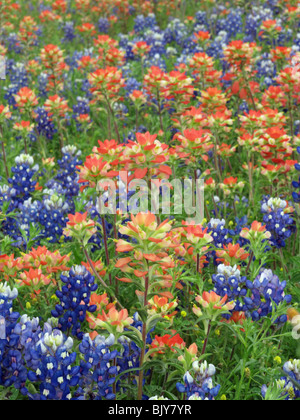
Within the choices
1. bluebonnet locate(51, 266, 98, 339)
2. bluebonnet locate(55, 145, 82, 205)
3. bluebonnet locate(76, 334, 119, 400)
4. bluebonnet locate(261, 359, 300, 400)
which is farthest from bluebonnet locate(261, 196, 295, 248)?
bluebonnet locate(55, 145, 82, 205)

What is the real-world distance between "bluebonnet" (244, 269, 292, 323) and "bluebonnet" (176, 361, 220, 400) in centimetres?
51

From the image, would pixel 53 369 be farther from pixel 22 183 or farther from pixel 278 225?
pixel 22 183

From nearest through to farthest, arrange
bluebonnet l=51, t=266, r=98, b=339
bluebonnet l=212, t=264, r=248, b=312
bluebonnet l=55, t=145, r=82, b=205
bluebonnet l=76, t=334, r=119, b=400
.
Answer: bluebonnet l=76, t=334, r=119, b=400 < bluebonnet l=51, t=266, r=98, b=339 < bluebonnet l=212, t=264, r=248, b=312 < bluebonnet l=55, t=145, r=82, b=205

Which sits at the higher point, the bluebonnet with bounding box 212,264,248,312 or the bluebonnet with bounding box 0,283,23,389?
the bluebonnet with bounding box 212,264,248,312

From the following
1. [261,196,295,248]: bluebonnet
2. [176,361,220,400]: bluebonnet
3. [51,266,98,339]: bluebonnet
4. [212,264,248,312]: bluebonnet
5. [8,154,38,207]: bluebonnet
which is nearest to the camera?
[176,361,220,400]: bluebonnet

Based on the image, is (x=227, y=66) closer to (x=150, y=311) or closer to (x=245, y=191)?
(x=245, y=191)

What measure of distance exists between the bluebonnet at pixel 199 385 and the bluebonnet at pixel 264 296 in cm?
51

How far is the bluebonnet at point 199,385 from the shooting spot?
5.15 ft

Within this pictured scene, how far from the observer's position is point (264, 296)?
82.5 inches

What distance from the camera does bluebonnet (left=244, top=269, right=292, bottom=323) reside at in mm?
2090

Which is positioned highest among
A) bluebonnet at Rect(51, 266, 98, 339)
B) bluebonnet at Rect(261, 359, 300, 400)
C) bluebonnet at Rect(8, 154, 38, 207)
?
bluebonnet at Rect(8, 154, 38, 207)

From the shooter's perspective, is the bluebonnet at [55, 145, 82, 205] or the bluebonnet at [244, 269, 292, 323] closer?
the bluebonnet at [244, 269, 292, 323]

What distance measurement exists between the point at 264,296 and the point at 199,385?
61cm

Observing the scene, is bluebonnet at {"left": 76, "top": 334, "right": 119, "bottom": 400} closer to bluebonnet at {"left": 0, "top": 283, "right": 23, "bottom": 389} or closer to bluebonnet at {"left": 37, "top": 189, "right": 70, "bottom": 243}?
bluebonnet at {"left": 0, "top": 283, "right": 23, "bottom": 389}
